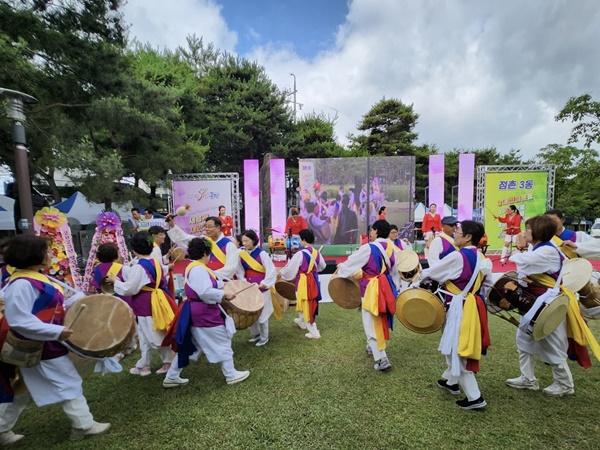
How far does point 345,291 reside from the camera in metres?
3.76

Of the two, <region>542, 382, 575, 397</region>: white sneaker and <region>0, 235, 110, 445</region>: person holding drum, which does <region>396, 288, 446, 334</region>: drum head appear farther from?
<region>0, 235, 110, 445</region>: person holding drum

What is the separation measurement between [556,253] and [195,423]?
2.96m

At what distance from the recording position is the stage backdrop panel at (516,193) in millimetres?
10562

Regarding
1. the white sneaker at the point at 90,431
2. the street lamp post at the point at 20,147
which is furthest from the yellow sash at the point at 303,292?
the street lamp post at the point at 20,147

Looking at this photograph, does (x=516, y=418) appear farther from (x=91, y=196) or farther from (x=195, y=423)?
(x=91, y=196)

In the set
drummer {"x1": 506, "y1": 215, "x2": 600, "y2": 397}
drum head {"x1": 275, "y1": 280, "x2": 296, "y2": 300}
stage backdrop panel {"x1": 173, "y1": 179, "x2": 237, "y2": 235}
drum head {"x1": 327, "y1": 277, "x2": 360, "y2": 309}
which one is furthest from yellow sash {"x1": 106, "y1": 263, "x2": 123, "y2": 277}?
stage backdrop panel {"x1": 173, "y1": 179, "x2": 237, "y2": 235}

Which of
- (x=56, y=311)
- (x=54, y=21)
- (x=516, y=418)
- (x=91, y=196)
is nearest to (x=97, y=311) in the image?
(x=56, y=311)

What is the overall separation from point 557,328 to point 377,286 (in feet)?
4.69

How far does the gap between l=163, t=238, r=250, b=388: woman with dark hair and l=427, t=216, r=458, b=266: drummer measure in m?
2.35

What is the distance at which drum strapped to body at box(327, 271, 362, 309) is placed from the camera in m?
3.71

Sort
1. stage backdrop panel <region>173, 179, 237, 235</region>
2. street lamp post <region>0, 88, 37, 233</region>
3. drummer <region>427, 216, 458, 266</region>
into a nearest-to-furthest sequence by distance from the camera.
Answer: drummer <region>427, 216, 458, 266</region> → street lamp post <region>0, 88, 37, 233</region> → stage backdrop panel <region>173, 179, 237, 235</region>

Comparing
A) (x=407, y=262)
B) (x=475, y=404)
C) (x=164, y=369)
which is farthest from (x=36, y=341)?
(x=407, y=262)

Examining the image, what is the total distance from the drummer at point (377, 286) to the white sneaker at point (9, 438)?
2832 millimetres

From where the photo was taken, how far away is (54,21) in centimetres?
583
